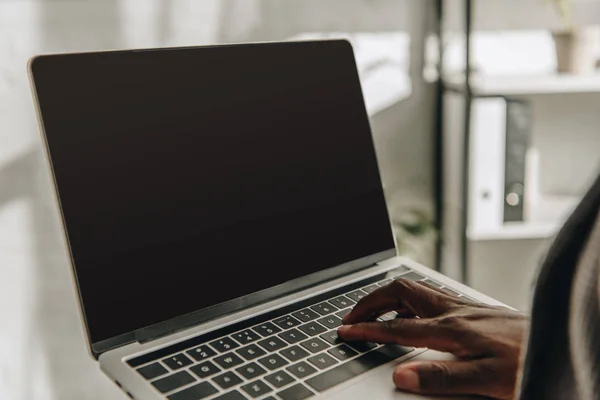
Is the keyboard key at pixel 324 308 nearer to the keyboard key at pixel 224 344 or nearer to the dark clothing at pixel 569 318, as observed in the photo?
the keyboard key at pixel 224 344

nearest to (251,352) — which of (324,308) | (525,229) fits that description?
(324,308)

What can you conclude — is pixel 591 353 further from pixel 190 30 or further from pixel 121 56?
pixel 190 30

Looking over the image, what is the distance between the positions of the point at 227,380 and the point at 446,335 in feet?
Result: 0.66

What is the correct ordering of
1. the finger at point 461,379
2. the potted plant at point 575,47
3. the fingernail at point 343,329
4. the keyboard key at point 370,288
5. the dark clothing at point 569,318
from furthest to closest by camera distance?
the potted plant at point 575,47, the keyboard key at point 370,288, the fingernail at point 343,329, the finger at point 461,379, the dark clothing at point 569,318

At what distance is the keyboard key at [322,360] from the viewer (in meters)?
0.61

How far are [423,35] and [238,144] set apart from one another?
3.73 ft

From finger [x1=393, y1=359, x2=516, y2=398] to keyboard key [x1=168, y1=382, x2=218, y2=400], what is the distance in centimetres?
17

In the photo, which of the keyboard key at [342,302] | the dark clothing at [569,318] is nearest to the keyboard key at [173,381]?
the keyboard key at [342,302]

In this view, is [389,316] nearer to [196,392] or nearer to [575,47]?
[196,392]

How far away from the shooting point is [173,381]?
0.57 meters

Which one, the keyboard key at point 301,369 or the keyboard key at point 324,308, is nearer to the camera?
the keyboard key at point 301,369

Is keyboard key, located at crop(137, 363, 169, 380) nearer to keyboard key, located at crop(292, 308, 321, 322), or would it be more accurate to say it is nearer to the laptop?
the laptop

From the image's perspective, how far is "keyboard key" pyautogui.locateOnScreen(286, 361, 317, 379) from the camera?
590 millimetres

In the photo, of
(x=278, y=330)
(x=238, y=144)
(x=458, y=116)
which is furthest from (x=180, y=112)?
(x=458, y=116)
